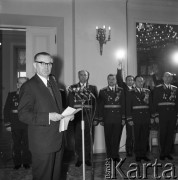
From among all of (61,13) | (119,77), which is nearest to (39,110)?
(119,77)

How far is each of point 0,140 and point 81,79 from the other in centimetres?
365

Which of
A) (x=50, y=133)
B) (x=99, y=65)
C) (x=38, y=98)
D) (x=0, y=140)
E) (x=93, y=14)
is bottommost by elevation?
(x=0, y=140)

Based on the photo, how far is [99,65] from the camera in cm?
578

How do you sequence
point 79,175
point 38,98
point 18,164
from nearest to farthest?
point 38,98 → point 79,175 → point 18,164

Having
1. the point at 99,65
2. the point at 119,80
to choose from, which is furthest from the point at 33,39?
the point at 119,80

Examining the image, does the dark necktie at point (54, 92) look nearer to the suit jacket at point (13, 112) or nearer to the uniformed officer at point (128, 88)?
the suit jacket at point (13, 112)

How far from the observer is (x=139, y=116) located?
5023 millimetres

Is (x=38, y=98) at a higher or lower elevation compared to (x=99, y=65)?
lower

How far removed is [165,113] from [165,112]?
0.06 feet

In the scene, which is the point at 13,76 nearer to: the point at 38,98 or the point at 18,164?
the point at 18,164

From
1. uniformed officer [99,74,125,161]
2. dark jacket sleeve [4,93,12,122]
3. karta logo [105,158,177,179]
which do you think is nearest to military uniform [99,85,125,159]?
uniformed officer [99,74,125,161]

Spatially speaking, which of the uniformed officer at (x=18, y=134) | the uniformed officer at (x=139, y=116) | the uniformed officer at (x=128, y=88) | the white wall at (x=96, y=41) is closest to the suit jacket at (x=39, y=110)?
the uniformed officer at (x=18, y=134)

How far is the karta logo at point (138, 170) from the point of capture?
394 centimetres

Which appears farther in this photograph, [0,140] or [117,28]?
[0,140]
